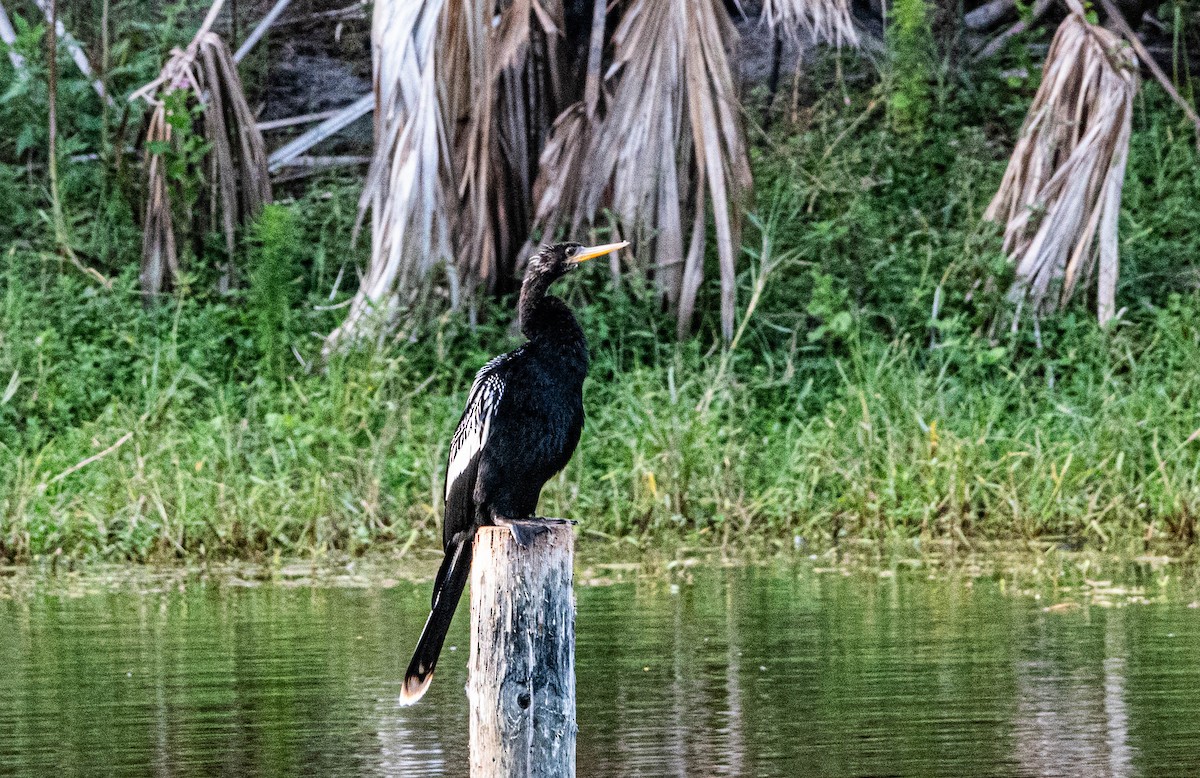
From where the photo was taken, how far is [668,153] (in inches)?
455

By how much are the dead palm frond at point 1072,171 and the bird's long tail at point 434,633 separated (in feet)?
23.3

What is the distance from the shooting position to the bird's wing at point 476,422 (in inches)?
225

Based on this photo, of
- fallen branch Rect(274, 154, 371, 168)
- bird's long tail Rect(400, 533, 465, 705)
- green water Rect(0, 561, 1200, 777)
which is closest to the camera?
bird's long tail Rect(400, 533, 465, 705)

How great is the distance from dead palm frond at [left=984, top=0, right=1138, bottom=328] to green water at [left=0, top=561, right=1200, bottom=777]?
3.50 m

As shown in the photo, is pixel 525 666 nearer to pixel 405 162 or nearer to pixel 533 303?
pixel 533 303

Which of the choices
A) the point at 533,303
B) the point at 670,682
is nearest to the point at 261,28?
the point at 670,682

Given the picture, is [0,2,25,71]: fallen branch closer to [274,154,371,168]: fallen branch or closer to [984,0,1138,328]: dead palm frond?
[274,154,371,168]: fallen branch

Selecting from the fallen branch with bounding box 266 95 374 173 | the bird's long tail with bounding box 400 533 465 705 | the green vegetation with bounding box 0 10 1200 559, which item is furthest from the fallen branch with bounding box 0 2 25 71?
the bird's long tail with bounding box 400 533 465 705

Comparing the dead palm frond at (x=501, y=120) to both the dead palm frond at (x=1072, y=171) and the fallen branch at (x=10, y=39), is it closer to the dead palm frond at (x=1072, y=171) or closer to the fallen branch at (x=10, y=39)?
the dead palm frond at (x=1072, y=171)

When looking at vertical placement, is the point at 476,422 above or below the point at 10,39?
below

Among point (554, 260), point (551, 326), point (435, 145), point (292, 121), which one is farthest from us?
point (292, 121)

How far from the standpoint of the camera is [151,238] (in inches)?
505

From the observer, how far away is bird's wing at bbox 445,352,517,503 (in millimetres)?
5711

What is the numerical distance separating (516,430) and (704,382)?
5.40 m
